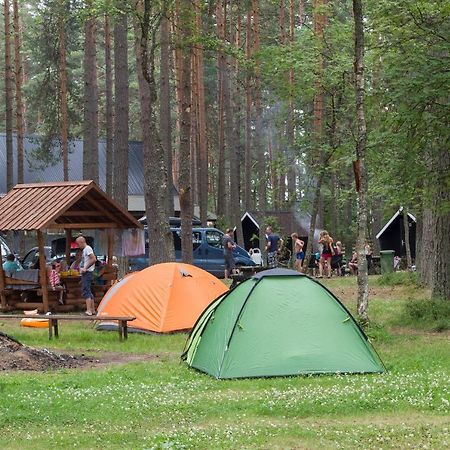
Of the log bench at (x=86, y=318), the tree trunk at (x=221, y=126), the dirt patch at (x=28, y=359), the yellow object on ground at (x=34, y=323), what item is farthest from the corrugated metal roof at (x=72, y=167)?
the dirt patch at (x=28, y=359)

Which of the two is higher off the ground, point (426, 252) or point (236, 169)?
point (236, 169)

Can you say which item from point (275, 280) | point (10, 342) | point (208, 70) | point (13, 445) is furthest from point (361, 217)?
point (208, 70)

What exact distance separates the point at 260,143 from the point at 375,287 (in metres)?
10.5

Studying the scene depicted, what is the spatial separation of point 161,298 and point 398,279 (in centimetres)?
1123

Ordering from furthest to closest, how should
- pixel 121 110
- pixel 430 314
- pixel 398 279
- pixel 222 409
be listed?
1. pixel 398 279
2. pixel 121 110
3. pixel 430 314
4. pixel 222 409

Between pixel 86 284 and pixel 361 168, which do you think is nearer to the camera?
pixel 361 168

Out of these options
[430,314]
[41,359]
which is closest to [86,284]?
[41,359]

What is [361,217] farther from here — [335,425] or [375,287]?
[375,287]

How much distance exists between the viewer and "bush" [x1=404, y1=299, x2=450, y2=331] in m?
16.1

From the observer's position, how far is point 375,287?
26.1m

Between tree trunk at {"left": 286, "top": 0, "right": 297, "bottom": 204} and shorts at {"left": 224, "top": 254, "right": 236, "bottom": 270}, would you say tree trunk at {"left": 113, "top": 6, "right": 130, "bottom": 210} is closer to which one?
tree trunk at {"left": 286, "top": 0, "right": 297, "bottom": 204}

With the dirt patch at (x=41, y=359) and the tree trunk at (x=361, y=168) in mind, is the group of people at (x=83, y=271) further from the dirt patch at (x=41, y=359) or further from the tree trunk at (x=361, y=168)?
the tree trunk at (x=361, y=168)

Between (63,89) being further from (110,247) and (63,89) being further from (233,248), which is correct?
(110,247)

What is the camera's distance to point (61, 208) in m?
19.3
